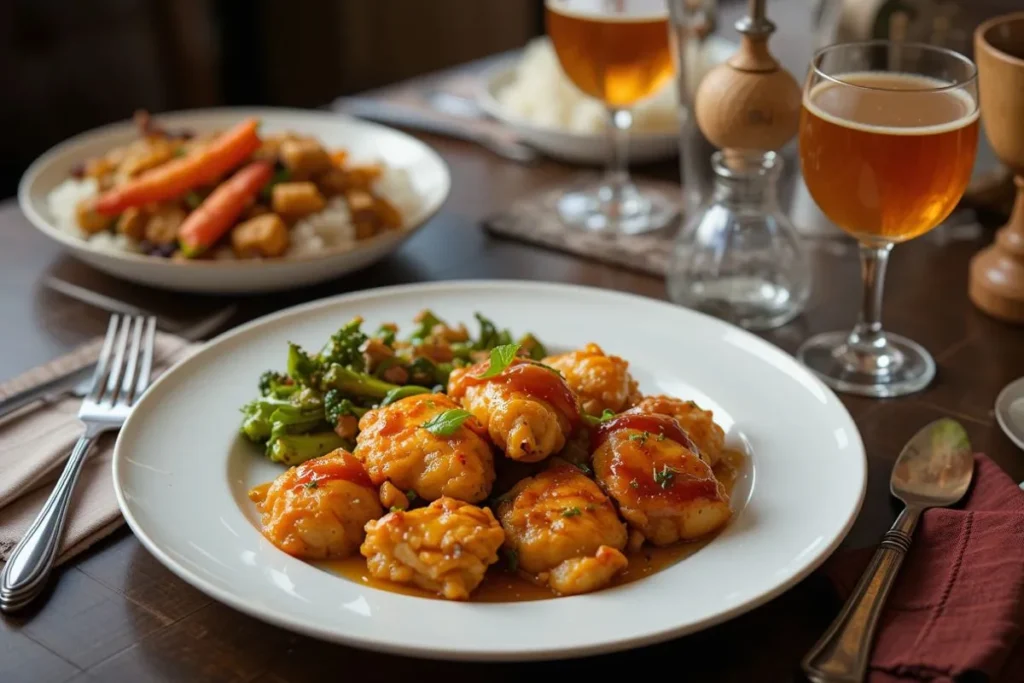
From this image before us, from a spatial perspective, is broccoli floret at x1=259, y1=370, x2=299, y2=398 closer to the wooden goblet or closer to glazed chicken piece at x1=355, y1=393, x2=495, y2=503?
glazed chicken piece at x1=355, y1=393, x2=495, y2=503

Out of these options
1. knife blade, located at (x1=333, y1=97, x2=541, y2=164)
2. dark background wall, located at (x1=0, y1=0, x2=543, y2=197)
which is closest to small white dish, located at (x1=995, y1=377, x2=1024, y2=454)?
knife blade, located at (x1=333, y1=97, x2=541, y2=164)

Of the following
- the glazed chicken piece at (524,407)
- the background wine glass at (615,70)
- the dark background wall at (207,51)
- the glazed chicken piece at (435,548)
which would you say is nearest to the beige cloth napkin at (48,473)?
the glazed chicken piece at (435,548)

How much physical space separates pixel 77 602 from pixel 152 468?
224 millimetres

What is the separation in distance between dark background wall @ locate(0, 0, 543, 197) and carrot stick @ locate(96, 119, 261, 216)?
2.86m

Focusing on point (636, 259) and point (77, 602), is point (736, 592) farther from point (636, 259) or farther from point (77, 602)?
point (636, 259)

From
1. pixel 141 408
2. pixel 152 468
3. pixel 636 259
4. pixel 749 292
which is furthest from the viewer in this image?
pixel 636 259

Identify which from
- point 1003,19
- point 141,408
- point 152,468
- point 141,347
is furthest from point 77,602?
point 1003,19

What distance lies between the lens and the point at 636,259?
8.43 ft

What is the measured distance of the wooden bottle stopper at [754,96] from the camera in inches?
81.8

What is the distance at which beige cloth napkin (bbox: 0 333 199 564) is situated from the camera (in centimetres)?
159

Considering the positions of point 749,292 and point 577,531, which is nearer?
point 577,531

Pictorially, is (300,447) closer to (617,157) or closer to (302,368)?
(302,368)

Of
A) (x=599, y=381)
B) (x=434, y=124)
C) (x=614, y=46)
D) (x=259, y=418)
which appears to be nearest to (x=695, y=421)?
(x=599, y=381)

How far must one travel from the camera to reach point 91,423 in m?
1.83
